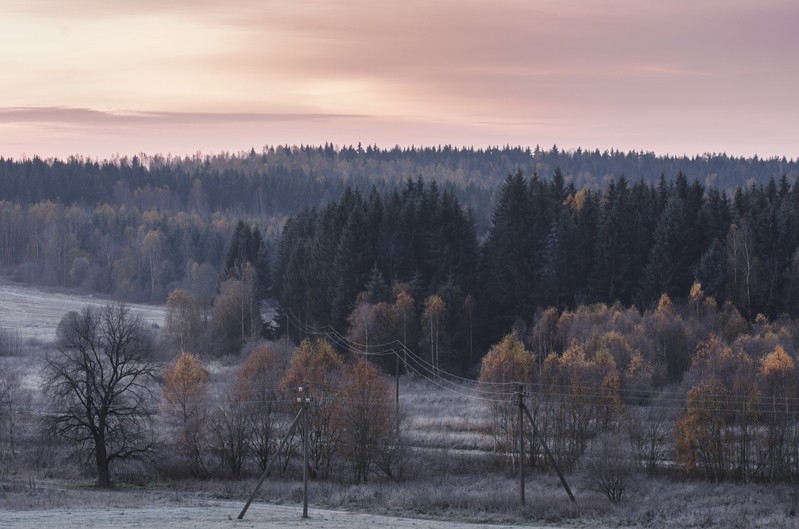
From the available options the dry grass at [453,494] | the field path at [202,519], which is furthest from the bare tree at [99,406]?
the field path at [202,519]

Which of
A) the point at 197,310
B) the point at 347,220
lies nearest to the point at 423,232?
the point at 347,220

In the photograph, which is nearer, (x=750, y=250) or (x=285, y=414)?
(x=285, y=414)

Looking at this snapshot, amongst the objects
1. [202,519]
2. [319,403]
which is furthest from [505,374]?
[202,519]

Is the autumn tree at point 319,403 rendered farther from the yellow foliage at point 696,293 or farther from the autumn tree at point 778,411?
the yellow foliage at point 696,293

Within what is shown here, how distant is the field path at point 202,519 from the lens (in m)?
39.5

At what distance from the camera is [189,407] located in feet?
230

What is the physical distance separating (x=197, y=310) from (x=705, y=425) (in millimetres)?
73853

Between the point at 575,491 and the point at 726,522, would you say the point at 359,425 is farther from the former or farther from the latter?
the point at 726,522

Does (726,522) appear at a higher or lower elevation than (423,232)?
→ lower

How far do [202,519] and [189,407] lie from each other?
92.9ft

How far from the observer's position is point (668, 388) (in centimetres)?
8531

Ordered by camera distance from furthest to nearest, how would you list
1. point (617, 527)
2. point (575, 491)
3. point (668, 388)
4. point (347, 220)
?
point (347, 220), point (668, 388), point (575, 491), point (617, 527)

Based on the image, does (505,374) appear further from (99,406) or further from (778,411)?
(99,406)

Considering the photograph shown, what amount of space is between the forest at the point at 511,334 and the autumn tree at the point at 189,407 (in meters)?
0.21
